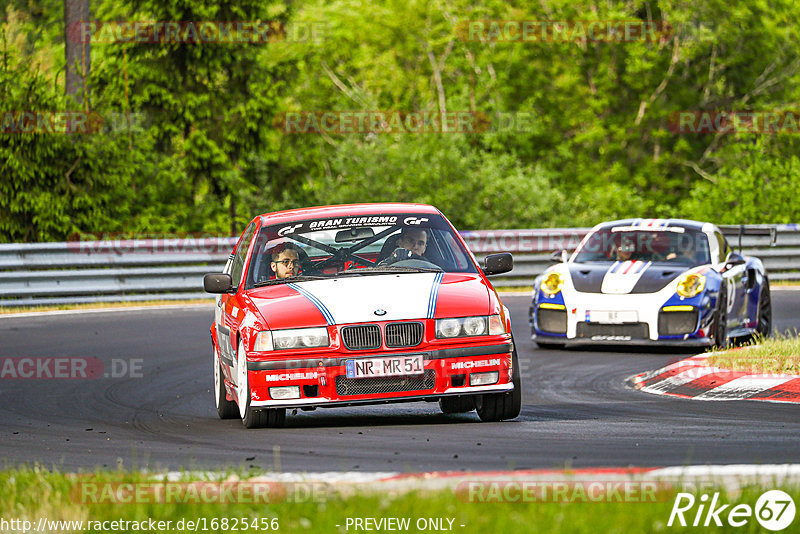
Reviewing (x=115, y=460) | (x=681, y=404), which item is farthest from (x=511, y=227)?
(x=115, y=460)

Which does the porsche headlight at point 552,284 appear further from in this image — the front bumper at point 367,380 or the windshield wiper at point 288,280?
the front bumper at point 367,380

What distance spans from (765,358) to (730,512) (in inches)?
265

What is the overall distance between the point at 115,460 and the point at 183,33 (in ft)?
81.6

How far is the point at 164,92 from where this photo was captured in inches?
1225

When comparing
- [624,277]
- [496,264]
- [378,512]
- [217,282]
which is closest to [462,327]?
[496,264]

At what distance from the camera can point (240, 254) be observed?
34.0 ft

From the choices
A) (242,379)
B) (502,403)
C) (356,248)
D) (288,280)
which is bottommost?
(502,403)

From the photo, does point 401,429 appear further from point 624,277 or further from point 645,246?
point 645,246

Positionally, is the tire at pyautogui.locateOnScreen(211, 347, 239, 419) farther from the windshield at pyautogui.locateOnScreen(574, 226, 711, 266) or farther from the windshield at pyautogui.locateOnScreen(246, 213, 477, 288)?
the windshield at pyautogui.locateOnScreen(574, 226, 711, 266)

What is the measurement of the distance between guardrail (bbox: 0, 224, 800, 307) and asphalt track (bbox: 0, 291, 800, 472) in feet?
18.8

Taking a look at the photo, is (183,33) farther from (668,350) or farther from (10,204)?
(668,350)

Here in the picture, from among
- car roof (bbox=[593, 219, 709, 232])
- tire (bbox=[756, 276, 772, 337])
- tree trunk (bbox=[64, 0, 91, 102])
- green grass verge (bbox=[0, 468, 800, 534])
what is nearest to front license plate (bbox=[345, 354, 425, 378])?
green grass verge (bbox=[0, 468, 800, 534])

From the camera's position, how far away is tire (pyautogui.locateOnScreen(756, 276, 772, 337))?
586 inches

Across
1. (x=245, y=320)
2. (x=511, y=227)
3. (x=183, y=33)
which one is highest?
(x=183, y=33)
